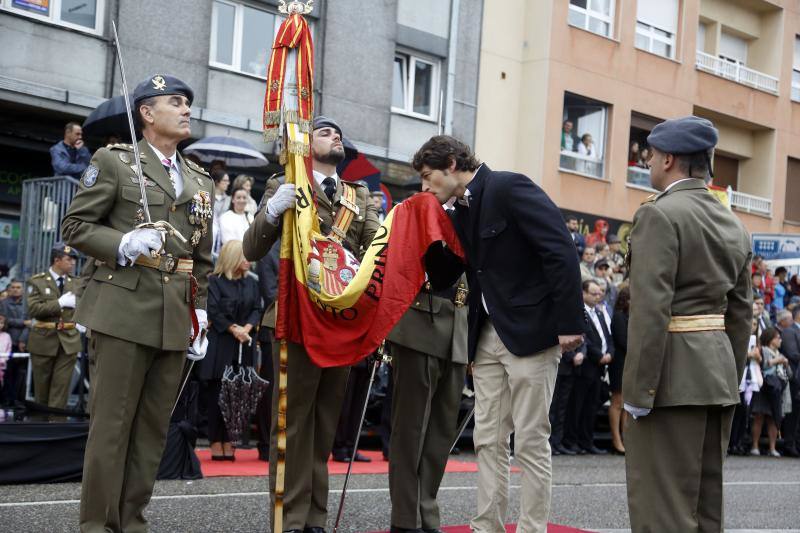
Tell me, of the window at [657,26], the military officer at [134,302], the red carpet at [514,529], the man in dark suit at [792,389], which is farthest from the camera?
the window at [657,26]

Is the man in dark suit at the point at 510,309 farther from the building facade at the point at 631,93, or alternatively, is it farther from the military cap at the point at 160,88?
the building facade at the point at 631,93

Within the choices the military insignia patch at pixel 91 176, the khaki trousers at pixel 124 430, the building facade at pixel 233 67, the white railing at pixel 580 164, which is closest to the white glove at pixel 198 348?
the khaki trousers at pixel 124 430

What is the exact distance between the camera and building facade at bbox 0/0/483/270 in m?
16.8

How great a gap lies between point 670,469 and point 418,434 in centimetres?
199

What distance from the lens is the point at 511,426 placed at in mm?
6285

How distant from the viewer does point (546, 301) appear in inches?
239

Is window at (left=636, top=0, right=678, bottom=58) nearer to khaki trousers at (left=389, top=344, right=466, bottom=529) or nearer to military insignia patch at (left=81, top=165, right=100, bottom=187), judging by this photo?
khaki trousers at (left=389, top=344, right=466, bottom=529)

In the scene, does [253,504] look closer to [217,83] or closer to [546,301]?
[546,301]

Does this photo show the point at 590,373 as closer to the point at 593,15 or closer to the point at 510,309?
the point at 510,309

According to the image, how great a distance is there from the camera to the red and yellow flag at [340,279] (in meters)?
6.04

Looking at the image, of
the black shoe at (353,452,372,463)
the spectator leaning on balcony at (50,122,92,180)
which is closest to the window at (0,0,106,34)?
the spectator leaning on balcony at (50,122,92,180)

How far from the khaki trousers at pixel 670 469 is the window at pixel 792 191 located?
28.9 metres

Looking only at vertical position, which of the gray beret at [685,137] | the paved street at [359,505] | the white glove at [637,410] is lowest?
the paved street at [359,505]

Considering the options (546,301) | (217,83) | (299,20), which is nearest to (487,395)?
(546,301)
